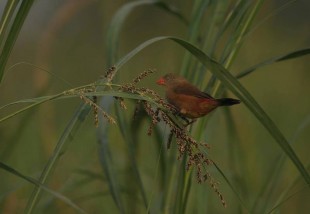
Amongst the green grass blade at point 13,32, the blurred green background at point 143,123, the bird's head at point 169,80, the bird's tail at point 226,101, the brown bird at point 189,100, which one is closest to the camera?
the green grass blade at point 13,32

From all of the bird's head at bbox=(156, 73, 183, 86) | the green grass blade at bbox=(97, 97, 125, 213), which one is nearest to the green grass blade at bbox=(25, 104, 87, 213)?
the green grass blade at bbox=(97, 97, 125, 213)

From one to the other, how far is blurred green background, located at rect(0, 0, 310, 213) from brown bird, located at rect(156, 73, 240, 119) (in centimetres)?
11

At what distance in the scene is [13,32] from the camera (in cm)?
136

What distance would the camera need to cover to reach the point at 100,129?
1873mm

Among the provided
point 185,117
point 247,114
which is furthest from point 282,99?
point 185,117

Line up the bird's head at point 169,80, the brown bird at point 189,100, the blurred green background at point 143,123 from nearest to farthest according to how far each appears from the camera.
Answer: the brown bird at point 189,100
the bird's head at point 169,80
the blurred green background at point 143,123

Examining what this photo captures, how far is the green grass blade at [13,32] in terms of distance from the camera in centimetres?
134

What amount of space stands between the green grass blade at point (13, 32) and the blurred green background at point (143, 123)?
11cm

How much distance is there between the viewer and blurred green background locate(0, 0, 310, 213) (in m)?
2.33

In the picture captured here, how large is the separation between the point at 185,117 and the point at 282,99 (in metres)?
1.96

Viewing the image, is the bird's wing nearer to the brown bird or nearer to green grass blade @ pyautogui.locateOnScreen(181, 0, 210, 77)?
the brown bird

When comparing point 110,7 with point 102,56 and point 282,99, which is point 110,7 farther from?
point 102,56

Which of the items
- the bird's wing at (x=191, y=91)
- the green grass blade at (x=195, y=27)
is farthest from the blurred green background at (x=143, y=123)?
the bird's wing at (x=191, y=91)

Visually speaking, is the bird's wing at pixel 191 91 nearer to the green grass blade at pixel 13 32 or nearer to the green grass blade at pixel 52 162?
the green grass blade at pixel 52 162
